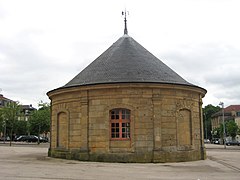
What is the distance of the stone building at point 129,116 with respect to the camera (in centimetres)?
1869

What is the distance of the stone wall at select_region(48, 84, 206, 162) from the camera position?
1861cm

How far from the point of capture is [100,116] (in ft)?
62.9

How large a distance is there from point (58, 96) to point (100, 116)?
158 inches

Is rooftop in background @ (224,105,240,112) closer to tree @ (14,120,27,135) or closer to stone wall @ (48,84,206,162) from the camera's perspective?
tree @ (14,120,27,135)

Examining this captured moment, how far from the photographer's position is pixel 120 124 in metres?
19.0

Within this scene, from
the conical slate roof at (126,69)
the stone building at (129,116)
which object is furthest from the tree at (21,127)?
the stone building at (129,116)

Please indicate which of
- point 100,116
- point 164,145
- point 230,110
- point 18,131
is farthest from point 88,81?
point 230,110

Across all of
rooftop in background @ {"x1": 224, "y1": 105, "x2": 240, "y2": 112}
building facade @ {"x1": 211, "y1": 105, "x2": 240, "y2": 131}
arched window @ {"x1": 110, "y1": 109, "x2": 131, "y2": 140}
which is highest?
rooftop in background @ {"x1": 224, "y1": 105, "x2": 240, "y2": 112}

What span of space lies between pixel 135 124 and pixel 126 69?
3.52 meters

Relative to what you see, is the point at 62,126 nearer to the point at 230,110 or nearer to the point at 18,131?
the point at 18,131

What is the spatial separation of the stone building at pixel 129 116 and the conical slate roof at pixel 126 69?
0.19ft

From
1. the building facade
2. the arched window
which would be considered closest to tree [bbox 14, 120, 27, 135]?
the building facade

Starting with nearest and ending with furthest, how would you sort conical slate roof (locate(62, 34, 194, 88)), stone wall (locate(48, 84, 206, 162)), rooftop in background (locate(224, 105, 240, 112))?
stone wall (locate(48, 84, 206, 162))
conical slate roof (locate(62, 34, 194, 88))
rooftop in background (locate(224, 105, 240, 112))

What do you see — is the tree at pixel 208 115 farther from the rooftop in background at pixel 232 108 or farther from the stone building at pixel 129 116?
the stone building at pixel 129 116
